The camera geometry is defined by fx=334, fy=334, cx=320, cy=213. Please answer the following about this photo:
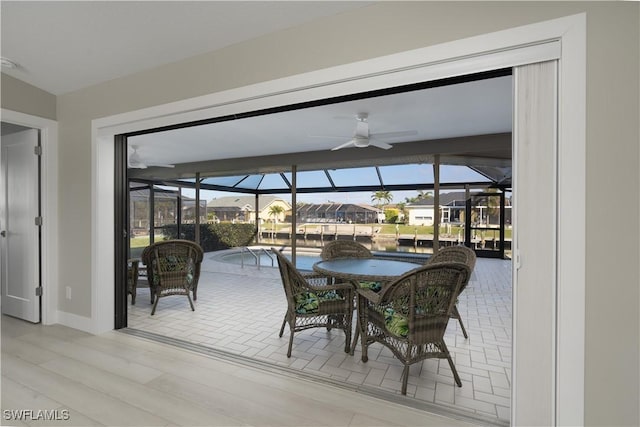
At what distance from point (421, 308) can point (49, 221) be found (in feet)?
12.8

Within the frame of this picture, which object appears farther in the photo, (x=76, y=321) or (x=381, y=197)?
(x=381, y=197)

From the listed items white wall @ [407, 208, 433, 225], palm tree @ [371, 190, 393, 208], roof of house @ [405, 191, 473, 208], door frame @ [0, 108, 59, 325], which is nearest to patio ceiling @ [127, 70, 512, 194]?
palm tree @ [371, 190, 393, 208]

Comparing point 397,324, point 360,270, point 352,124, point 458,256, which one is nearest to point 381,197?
point 352,124

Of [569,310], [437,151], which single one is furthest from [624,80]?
[437,151]

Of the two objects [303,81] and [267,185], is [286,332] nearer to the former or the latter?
[303,81]

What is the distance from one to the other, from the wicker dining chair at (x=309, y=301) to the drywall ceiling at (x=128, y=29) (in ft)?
5.79

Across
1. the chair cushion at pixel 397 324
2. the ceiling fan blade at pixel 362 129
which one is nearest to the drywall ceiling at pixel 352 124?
the ceiling fan blade at pixel 362 129

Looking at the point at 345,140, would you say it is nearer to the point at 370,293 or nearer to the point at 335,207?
the point at 335,207

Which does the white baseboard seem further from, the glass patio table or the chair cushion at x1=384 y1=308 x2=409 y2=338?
the chair cushion at x1=384 y1=308 x2=409 y2=338

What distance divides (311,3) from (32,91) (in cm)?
323

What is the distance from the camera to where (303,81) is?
7.47ft

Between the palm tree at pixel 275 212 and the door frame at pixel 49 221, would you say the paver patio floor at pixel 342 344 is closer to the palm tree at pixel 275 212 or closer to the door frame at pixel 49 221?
the door frame at pixel 49 221

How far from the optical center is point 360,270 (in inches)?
122

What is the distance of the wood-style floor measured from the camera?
1.99 m
